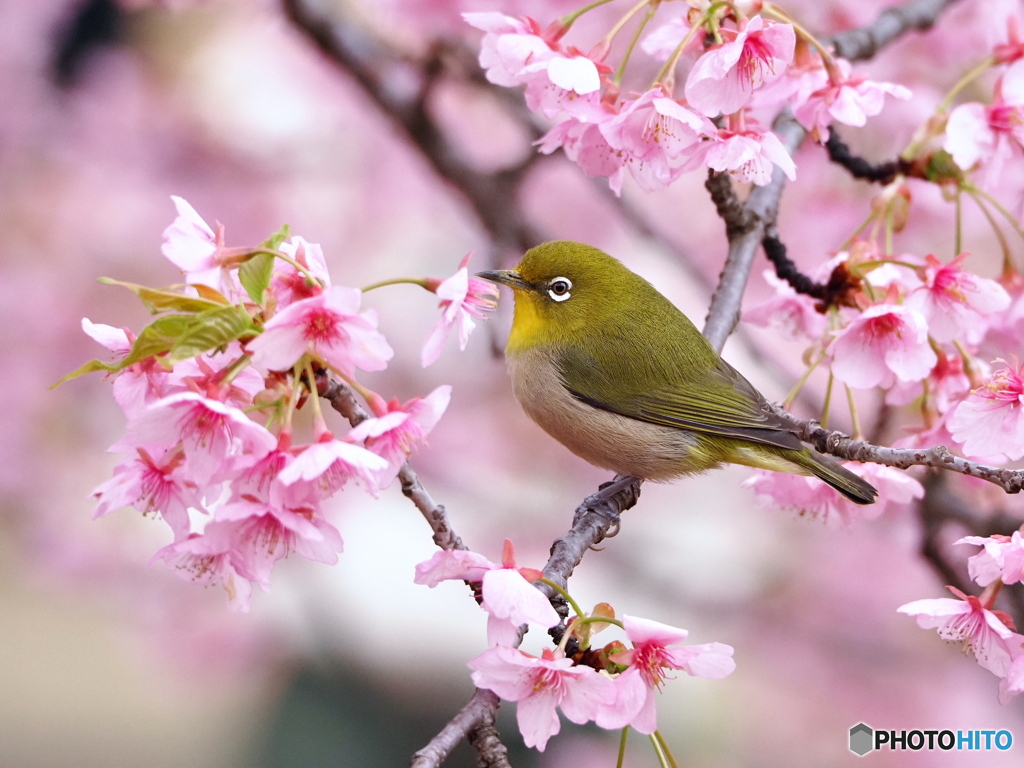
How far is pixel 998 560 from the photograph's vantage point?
121cm

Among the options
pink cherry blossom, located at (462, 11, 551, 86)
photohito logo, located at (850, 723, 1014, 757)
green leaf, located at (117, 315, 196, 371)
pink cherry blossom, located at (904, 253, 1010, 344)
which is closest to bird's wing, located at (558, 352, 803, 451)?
pink cherry blossom, located at (904, 253, 1010, 344)

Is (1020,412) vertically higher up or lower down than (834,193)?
lower down

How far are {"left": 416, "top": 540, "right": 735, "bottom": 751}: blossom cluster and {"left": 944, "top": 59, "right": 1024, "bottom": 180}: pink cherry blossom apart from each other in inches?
46.0

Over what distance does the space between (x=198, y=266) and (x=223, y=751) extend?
3.14 m

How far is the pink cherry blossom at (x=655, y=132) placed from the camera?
1414mm

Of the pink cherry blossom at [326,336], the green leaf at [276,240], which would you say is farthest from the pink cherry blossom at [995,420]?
the green leaf at [276,240]

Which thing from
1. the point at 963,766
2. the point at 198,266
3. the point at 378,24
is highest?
the point at 378,24

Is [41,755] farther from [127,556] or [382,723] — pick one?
[382,723]

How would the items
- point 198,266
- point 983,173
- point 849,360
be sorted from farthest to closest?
point 983,173
point 849,360
point 198,266

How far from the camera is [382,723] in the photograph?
3.56m

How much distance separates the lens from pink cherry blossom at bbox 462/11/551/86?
1484 mm

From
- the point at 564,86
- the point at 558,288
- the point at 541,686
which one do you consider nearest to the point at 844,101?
the point at 564,86

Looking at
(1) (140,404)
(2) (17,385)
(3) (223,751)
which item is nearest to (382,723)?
(3) (223,751)

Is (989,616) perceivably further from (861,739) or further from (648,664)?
(861,739)
